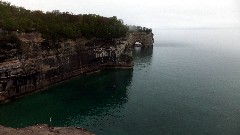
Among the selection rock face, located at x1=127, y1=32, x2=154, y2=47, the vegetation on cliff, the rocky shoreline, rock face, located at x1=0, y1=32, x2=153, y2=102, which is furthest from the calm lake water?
rock face, located at x1=127, y1=32, x2=154, y2=47

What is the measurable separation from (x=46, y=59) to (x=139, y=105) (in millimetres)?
36446

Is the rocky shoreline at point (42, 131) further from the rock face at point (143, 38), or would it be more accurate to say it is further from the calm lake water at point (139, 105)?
the rock face at point (143, 38)

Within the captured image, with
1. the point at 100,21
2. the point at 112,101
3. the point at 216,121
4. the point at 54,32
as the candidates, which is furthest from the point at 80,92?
the point at 100,21

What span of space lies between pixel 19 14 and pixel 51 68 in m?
21.8

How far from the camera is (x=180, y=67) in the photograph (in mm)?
121312

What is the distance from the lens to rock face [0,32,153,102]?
74.6 metres

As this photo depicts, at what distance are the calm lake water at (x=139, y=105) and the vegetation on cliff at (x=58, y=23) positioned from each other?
1770 cm

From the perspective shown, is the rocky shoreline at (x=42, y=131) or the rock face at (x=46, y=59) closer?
the rocky shoreline at (x=42, y=131)

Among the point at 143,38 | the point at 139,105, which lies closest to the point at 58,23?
the point at 139,105

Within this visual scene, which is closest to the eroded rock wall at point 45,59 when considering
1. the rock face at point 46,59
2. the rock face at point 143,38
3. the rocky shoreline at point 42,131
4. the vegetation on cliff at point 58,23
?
the rock face at point 46,59

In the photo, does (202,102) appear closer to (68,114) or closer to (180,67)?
(68,114)

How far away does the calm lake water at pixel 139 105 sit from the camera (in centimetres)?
5675

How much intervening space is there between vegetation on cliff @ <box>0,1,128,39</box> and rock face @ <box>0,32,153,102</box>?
2266 mm

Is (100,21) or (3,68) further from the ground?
(100,21)
